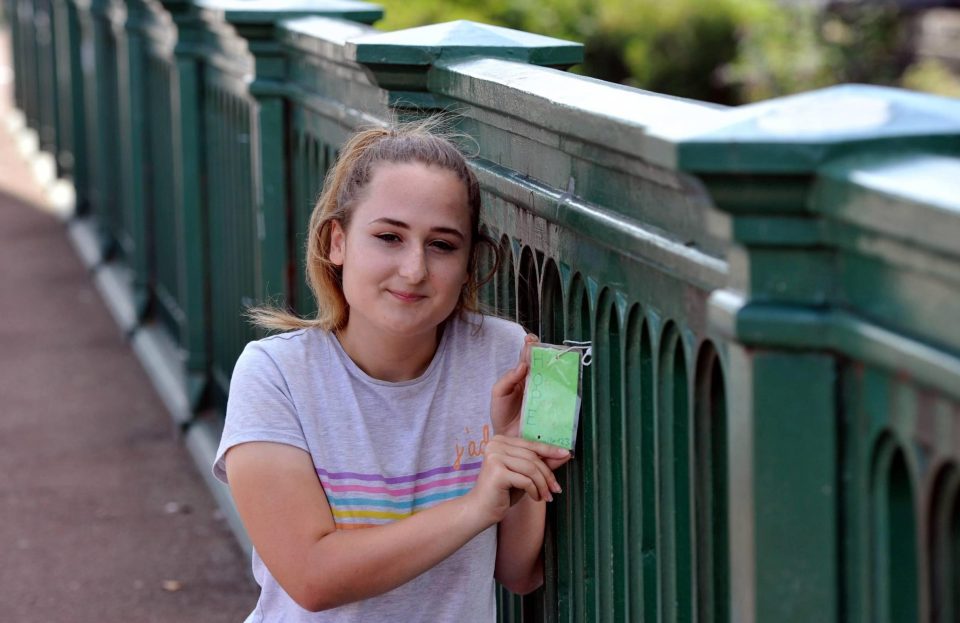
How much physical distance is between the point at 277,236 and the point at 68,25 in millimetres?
6296

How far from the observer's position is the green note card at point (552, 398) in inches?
96.2

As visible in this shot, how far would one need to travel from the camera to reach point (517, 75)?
8.84ft

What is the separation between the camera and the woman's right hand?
2.46m

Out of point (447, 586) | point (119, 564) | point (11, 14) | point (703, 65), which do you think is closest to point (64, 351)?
point (119, 564)

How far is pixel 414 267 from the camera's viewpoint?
2523mm

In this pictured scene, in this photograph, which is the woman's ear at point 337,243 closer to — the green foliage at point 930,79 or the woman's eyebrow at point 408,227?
the woman's eyebrow at point 408,227

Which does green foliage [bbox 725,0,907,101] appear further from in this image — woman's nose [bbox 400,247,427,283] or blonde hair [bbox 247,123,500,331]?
woman's nose [bbox 400,247,427,283]

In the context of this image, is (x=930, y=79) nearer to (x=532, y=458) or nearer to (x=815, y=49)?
(x=815, y=49)

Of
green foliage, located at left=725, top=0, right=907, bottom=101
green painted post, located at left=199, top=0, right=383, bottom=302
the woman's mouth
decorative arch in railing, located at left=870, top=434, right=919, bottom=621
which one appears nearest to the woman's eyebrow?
the woman's mouth

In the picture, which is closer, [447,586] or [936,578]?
[936,578]

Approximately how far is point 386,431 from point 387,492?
3.9 inches

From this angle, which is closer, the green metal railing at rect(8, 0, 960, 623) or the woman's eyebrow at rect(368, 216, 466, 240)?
the green metal railing at rect(8, 0, 960, 623)

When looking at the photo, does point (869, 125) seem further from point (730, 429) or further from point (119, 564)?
point (119, 564)

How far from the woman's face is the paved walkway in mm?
2118
